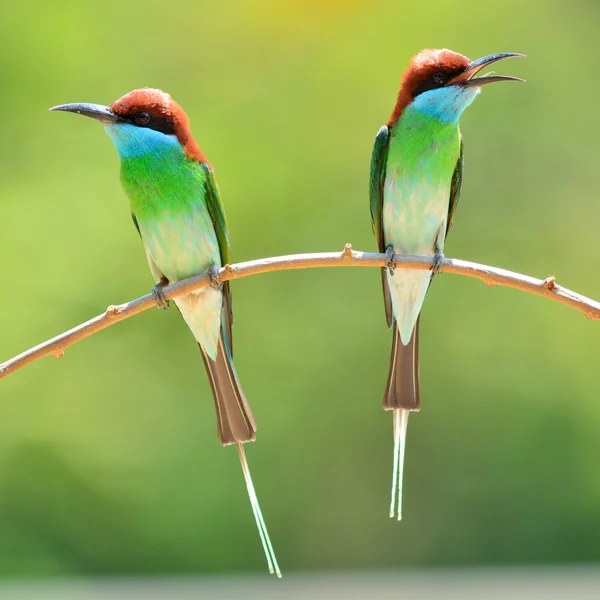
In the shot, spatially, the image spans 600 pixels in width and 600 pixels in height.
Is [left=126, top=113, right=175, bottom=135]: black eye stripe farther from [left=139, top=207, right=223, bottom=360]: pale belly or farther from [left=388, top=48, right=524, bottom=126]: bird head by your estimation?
[left=388, top=48, right=524, bottom=126]: bird head

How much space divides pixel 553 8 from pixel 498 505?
460 cm

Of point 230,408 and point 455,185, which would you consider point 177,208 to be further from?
point 455,185

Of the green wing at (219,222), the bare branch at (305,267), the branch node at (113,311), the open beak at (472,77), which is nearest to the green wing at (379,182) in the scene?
the open beak at (472,77)

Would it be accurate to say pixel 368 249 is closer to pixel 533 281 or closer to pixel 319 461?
pixel 319 461

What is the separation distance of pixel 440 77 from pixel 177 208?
79 centimetres

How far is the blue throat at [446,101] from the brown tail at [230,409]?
0.88 m

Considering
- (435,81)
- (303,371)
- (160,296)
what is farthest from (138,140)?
(303,371)

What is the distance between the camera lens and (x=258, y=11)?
8617 millimetres

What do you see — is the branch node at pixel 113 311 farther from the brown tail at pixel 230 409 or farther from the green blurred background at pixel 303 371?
the green blurred background at pixel 303 371

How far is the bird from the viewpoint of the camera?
2932 mm

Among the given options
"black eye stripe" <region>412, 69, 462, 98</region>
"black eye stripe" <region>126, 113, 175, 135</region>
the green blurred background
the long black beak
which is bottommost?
the green blurred background

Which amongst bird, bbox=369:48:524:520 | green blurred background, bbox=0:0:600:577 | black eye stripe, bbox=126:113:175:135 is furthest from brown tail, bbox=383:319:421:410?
green blurred background, bbox=0:0:600:577

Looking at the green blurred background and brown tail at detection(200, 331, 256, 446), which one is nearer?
brown tail at detection(200, 331, 256, 446)

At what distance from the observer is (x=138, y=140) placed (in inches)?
113
